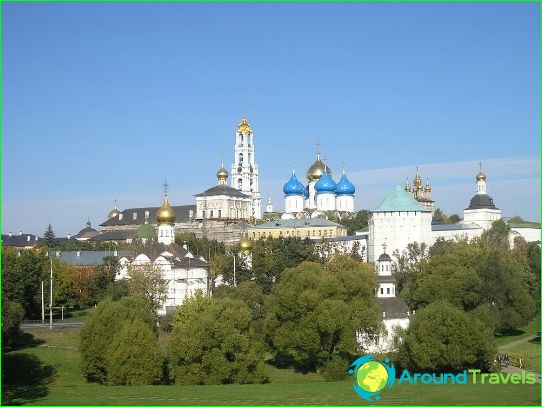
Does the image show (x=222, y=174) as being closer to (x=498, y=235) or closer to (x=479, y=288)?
(x=498, y=235)

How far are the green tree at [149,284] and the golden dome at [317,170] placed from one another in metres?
58.2

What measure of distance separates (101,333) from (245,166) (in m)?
82.5

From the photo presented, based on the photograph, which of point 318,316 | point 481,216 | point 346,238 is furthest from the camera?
point 481,216

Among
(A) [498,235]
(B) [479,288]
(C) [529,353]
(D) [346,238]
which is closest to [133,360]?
(C) [529,353]

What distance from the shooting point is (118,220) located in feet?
433

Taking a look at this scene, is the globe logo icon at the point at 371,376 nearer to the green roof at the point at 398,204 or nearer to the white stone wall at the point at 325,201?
the green roof at the point at 398,204

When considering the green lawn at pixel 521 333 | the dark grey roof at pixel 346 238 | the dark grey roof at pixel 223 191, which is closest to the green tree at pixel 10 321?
the green lawn at pixel 521 333

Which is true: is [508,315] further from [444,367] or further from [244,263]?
[244,263]

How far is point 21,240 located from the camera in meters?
110

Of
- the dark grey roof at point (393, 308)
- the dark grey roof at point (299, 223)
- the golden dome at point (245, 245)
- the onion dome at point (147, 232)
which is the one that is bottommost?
Answer: the dark grey roof at point (393, 308)

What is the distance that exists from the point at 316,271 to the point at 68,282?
18.4 metres

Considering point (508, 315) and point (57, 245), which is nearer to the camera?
point (508, 315)

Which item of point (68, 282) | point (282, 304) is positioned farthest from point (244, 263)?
point (282, 304)

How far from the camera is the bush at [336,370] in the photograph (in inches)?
1607
